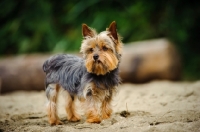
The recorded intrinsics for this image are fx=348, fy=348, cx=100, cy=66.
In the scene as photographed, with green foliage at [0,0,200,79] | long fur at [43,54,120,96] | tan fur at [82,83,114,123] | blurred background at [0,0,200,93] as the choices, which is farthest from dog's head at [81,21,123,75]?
green foliage at [0,0,200,79]

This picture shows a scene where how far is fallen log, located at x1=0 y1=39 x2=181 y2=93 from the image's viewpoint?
11.0 metres

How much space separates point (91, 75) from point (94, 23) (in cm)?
849

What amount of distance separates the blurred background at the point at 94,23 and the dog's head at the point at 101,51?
7.39m

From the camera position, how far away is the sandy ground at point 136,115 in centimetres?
518

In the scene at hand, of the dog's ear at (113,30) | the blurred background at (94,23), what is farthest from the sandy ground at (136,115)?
the blurred background at (94,23)

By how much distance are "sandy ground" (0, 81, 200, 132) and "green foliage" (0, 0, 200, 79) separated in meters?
5.09

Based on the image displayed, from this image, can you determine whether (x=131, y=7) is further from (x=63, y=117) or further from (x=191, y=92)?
(x=63, y=117)

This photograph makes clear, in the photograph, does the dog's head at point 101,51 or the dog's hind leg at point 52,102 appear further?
the dog's hind leg at point 52,102

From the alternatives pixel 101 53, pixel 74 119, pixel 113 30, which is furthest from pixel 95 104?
pixel 113 30

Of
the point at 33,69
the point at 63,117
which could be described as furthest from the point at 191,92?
the point at 33,69

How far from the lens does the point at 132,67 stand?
36.4ft

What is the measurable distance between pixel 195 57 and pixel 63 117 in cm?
820

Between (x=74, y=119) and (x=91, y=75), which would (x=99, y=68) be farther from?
(x=74, y=119)

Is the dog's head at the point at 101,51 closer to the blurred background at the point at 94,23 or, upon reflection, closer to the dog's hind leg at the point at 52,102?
the dog's hind leg at the point at 52,102
